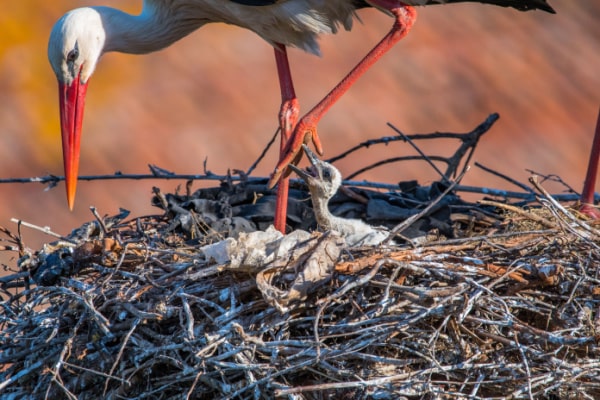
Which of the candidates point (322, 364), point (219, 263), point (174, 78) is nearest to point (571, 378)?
point (322, 364)

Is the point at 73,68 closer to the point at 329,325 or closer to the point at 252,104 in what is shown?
the point at 329,325

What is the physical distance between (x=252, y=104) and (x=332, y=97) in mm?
5410

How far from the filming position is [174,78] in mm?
9484

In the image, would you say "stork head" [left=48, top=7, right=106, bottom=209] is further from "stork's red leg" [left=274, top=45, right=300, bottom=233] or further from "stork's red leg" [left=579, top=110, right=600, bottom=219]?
"stork's red leg" [left=579, top=110, right=600, bottom=219]

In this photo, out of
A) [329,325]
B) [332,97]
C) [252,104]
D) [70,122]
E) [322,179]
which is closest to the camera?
[329,325]

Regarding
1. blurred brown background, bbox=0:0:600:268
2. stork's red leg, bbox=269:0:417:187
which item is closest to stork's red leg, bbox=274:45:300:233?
stork's red leg, bbox=269:0:417:187

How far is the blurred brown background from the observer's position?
898 centimetres

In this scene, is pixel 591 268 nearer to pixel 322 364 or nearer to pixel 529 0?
pixel 322 364

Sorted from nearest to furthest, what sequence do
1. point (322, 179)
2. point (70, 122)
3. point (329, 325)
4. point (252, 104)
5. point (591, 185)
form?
point (329, 325) < point (322, 179) < point (70, 122) < point (591, 185) < point (252, 104)

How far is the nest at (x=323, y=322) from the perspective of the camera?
3.04m

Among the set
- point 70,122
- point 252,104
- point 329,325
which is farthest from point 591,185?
point 252,104

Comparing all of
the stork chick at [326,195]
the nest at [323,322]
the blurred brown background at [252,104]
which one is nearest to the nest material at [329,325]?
the nest at [323,322]

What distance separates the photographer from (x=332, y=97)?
13.8 ft

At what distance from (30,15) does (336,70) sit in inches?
104
